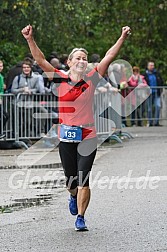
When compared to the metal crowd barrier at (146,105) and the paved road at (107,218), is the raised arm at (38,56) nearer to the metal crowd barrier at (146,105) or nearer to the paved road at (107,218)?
the paved road at (107,218)

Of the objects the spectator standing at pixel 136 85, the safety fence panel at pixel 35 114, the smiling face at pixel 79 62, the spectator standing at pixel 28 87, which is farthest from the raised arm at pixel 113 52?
the spectator standing at pixel 136 85

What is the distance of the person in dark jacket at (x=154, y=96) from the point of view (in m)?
24.1

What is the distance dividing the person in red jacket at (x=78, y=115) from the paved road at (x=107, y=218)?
1.38 ft

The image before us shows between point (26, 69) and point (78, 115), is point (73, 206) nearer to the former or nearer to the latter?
point (78, 115)

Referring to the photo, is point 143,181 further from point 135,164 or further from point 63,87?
point 63,87

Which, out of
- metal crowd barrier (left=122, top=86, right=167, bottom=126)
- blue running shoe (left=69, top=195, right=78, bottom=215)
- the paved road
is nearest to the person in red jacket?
blue running shoe (left=69, top=195, right=78, bottom=215)

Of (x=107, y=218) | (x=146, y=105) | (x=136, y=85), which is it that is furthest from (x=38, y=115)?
(x=107, y=218)

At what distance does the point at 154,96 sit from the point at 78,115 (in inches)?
611

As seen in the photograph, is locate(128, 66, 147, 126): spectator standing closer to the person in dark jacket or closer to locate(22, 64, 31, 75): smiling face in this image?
the person in dark jacket

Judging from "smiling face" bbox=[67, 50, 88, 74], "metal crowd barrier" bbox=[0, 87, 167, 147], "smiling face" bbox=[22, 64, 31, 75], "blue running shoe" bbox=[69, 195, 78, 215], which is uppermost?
"smiling face" bbox=[67, 50, 88, 74]

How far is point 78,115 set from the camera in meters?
9.13

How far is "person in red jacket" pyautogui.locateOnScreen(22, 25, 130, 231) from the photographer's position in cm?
905

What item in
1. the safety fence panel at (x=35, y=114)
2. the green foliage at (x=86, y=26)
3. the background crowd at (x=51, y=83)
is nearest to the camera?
the safety fence panel at (x=35, y=114)

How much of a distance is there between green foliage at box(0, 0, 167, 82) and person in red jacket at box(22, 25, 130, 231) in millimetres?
13675
